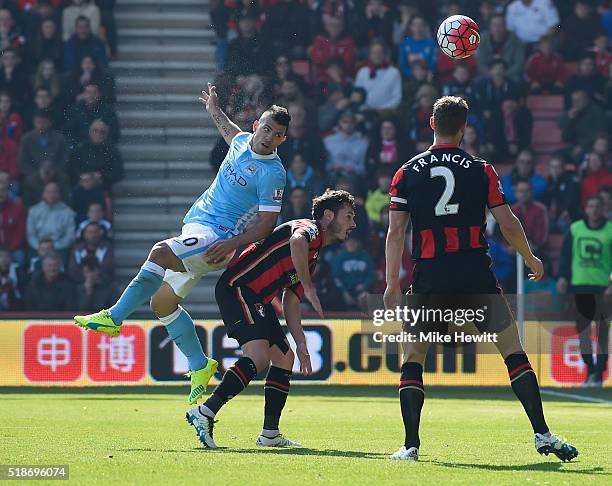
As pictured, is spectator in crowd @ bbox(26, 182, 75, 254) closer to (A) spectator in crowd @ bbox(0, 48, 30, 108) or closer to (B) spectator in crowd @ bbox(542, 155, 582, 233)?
(A) spectator in crowd @ bbox(0, 48, 30, 108)

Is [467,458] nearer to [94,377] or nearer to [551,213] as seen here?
[94,377]

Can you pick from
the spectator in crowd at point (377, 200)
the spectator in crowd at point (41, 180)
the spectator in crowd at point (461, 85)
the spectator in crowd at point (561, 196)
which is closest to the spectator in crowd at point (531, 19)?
the spectator in crowd at point (461, 85)

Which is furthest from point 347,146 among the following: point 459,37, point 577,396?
point 459,37

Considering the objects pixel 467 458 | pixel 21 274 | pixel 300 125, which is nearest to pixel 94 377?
pixel 21 274

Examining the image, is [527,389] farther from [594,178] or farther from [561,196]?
[594,178]

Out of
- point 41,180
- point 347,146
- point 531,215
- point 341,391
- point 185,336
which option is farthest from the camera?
point 347,146

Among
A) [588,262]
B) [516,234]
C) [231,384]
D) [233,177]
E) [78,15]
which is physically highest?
[78,15]

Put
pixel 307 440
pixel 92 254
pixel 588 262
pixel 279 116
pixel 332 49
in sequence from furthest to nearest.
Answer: pixel 332 49 → pixel 92 254 → pixel 588 262 → pixel 307 440 → pixel 279 116

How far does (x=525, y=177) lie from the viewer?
723 inches

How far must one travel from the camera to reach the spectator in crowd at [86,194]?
59.0 ft

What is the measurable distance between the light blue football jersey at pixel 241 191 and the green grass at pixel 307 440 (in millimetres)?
1534

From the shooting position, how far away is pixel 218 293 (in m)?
9.04

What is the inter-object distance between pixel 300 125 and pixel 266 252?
9.73 metres

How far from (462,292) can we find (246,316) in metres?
1.76
